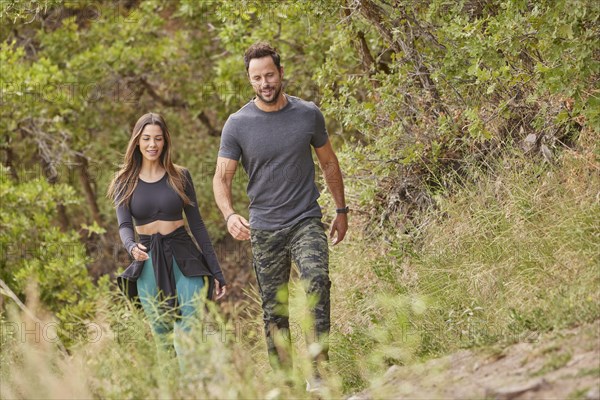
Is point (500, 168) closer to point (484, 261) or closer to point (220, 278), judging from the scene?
point (484, 261)

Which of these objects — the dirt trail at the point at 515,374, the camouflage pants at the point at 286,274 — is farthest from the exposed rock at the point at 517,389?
the camouflage pants at the point at 286,274

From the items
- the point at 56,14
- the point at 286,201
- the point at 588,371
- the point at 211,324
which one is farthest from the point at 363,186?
the point at 56,14

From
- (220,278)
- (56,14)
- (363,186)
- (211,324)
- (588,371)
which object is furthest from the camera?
(56,14)

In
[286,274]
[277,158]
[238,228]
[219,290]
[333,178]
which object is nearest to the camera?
[238,228]

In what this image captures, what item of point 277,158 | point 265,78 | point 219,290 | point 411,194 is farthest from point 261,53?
point 411,194

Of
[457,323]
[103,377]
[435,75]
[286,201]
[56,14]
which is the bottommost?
[457,323]

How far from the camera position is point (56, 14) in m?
16.3

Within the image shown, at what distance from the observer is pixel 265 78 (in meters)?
6.30

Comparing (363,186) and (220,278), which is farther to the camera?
(363,186)

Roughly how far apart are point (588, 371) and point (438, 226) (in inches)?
131

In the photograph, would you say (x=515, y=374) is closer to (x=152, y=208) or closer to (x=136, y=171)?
(x=152, y=208)

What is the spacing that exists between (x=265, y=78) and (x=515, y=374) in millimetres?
2557

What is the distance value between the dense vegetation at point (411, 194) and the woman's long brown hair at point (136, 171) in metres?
0.81

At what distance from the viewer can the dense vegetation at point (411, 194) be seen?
5.51 m
